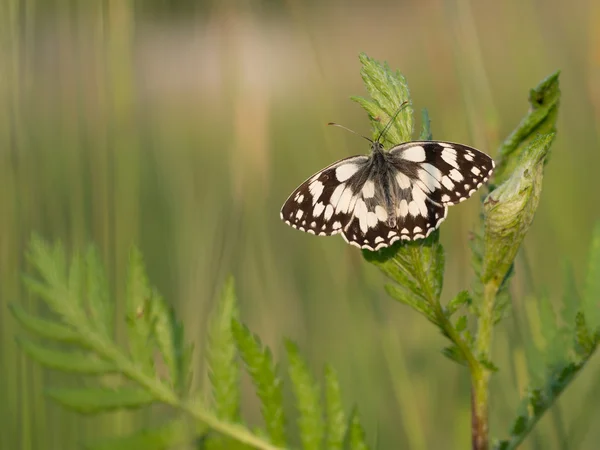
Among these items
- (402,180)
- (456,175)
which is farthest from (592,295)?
(402,180)

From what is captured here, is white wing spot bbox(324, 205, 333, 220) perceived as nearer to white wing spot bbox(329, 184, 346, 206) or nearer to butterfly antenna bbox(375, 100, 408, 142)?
white wing spot bbox(329, 184, 346, 206)

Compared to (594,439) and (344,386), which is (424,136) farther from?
(594,439)

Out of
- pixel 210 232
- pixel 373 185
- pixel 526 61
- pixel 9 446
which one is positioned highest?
pixel 526 61

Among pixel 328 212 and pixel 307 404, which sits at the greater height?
pixel 328 212

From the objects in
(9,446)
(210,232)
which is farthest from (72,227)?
(9,446)

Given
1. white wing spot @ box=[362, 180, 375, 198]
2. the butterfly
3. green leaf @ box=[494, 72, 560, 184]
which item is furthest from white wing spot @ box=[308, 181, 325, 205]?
green leaf @ box=[494, 72, 560, 184]

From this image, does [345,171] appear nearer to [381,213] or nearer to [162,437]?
[381,213]

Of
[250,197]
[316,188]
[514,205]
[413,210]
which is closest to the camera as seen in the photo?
[514,205]

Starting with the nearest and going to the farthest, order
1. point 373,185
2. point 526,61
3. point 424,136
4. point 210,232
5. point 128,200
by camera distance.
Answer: point 424,136 < point 373,185 < point 128,200 < point 210,232 < point 526,61
